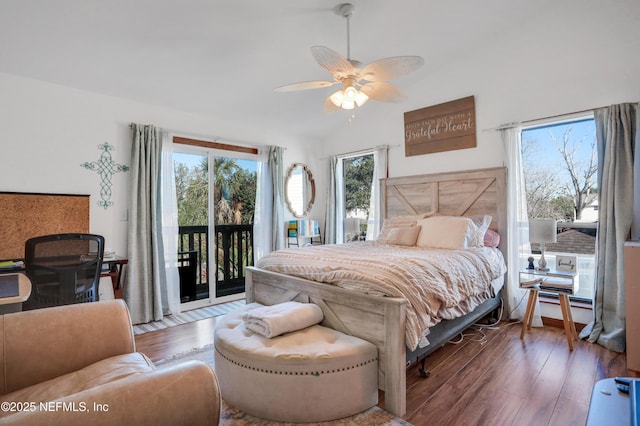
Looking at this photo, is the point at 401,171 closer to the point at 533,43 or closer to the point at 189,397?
the point at 533,43

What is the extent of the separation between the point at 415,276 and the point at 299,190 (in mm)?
3570

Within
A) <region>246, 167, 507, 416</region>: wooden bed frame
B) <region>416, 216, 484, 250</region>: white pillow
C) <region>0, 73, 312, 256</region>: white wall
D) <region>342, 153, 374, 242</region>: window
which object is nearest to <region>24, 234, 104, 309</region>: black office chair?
<region>0, 73, 312, 256</region>: white wall

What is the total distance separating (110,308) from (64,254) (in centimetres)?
101

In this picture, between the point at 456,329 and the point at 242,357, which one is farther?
the point at 456,329

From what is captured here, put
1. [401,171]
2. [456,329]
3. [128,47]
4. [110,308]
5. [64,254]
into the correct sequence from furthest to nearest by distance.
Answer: [401,171] < [128,47] < [456,329] < [64,254] < [110,308]

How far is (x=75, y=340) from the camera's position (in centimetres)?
156

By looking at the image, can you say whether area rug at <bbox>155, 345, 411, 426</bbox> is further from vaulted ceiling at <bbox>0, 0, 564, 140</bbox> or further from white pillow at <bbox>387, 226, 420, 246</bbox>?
vaulted ceiling at <bbox>0, 0, 564, 140</bbox>

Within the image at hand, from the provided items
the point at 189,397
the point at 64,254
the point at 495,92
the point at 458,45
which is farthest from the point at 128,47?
the point at 495,92

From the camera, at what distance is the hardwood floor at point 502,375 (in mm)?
1922

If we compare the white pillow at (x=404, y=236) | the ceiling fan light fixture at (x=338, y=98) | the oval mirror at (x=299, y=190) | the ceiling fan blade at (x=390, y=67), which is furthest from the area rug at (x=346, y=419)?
the oval mirror at (x=299, y=190)

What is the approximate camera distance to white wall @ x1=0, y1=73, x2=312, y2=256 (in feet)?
9.79

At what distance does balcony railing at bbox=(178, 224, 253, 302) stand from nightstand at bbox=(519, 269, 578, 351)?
3.35m

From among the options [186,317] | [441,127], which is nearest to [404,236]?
[441,127]

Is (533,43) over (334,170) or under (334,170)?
over
